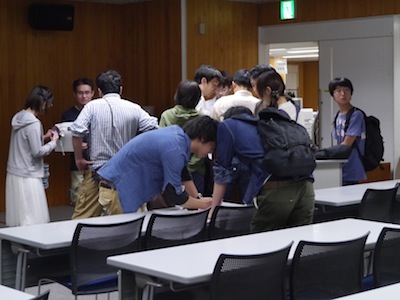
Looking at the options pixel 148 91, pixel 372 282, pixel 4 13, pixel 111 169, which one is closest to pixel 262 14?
pixel 148 91

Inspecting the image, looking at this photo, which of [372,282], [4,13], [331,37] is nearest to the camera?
[372,282]

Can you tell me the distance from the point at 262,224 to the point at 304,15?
6875 mm

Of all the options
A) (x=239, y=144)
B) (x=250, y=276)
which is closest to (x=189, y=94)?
(x=239, y=144)

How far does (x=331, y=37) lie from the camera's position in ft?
37.1

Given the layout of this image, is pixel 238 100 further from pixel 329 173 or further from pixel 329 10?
pixel 329 10

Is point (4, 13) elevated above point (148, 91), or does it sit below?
above

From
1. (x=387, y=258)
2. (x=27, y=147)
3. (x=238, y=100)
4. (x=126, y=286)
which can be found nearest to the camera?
(x=126, y=286)

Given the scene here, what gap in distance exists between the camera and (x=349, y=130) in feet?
26.3

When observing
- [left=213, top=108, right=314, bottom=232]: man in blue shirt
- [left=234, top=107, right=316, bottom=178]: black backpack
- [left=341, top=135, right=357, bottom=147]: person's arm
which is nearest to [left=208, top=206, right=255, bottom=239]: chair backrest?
[left=213, top=108, right=314, bottom=232]: man in blue shirt

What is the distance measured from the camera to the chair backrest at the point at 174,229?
16.3 feet

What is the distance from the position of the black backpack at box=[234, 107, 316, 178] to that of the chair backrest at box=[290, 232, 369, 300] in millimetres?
839

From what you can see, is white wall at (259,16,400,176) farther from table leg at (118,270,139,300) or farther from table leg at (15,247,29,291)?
table leg at (118,270,139,300)

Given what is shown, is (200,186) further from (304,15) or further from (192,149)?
(304,15)

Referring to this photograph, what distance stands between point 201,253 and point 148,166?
1.37m
